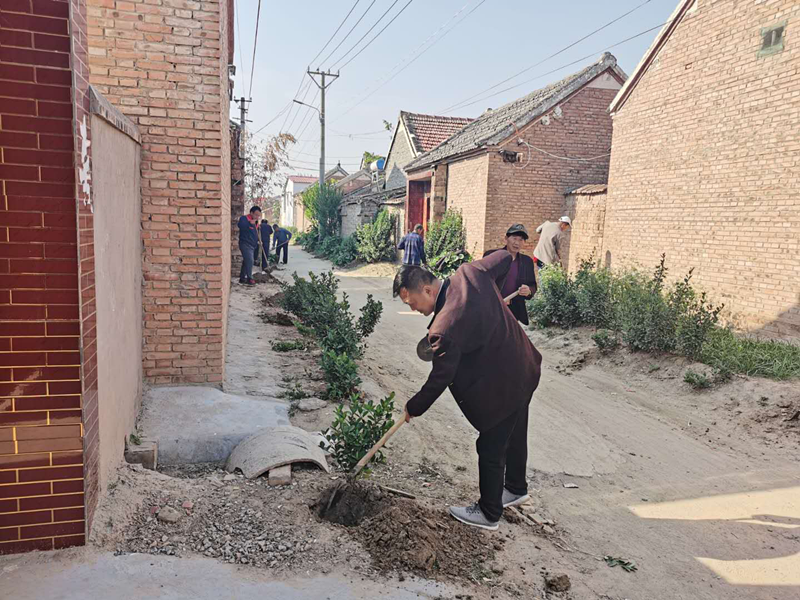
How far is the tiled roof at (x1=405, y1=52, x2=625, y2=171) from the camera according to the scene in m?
14.2

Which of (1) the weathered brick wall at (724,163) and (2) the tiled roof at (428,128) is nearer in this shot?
(1) the weathered brick wall at (724,163)

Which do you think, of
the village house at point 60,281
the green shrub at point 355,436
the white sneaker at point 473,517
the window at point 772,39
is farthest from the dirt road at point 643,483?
the window at point 772,39

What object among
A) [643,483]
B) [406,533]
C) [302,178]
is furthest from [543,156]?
[302,178]

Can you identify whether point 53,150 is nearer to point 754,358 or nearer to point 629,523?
point 629,523

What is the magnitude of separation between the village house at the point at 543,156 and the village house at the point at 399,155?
24.9 ft

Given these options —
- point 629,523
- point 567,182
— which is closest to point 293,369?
point 629,523

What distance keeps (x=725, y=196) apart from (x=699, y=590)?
281 inches

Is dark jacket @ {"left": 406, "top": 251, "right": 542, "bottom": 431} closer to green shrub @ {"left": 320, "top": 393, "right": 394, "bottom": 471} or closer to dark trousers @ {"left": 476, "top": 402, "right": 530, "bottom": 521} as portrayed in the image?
dark trousers @ {"left": 476, "top": 402, "right": 530, "bottom": 521}

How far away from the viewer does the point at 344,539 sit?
3.02 m

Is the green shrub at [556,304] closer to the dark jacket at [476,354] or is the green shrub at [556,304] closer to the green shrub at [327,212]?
the dark jacket at [476,354]

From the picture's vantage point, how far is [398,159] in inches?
1110

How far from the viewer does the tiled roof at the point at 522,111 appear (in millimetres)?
14180

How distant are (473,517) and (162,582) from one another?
185cm

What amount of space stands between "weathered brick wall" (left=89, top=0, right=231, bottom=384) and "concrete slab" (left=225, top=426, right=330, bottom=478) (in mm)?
1329
